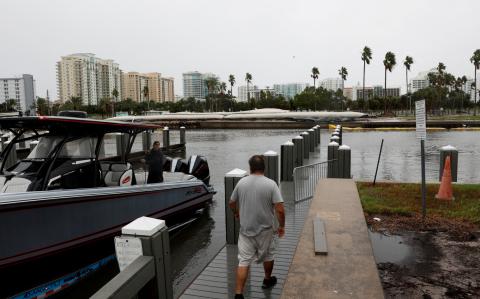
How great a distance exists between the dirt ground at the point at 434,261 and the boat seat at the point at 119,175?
481cm

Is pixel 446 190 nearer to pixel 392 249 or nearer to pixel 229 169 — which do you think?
pixel 392 249

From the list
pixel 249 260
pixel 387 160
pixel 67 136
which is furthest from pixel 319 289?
pixel 387 160

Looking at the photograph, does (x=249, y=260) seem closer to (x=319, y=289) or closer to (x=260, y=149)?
(x=319, y=289)

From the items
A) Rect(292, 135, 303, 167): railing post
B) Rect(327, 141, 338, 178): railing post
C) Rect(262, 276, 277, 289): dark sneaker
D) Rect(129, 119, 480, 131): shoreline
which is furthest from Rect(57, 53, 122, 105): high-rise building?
Rect(262, 276, 277, 289): dark sneaker

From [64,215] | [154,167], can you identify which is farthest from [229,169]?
[64,215]

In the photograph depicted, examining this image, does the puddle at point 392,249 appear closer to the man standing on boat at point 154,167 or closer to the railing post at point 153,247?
the railing post at point 153,247

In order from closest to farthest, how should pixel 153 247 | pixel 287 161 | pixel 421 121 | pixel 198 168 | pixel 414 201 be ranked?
pixel 153 247, pixel 421 121, pixel 414 201, pixel 198 168, pixel 287 161

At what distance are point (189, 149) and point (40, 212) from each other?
21.6 m

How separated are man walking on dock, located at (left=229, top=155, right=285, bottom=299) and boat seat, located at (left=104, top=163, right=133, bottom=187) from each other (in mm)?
3599

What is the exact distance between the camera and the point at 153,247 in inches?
139

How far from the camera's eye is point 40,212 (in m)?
5.70

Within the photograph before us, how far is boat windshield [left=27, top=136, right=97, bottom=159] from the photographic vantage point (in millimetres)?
7352

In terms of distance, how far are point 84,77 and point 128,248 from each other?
18490 cm

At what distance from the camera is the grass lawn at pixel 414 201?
9.17 metres
